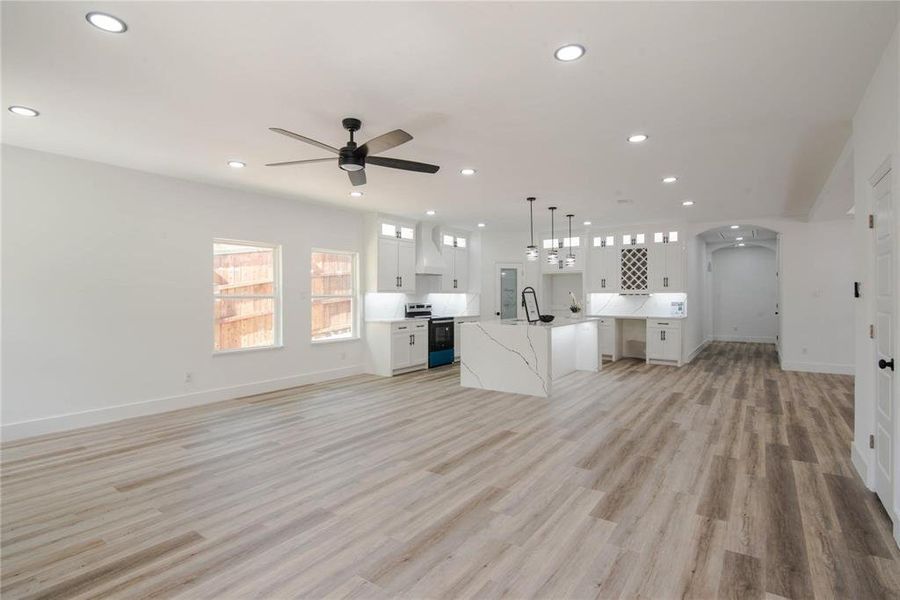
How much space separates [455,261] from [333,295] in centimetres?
298

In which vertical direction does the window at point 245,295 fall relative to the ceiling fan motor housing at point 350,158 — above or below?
below

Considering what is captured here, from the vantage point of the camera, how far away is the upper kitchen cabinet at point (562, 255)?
9.27 meters

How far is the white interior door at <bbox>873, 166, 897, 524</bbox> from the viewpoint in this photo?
98.6 inches

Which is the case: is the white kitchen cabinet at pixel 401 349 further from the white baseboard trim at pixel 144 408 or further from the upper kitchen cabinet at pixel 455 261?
the upper kitchen cabinet at pixel 455 261

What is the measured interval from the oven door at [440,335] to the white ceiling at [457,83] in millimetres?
3756

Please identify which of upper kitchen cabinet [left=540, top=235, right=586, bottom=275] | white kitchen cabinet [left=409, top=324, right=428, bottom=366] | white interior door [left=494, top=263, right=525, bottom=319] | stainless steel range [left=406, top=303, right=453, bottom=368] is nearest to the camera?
white kitchen cabinet [left=409, top=324, right=428, bottom=366]

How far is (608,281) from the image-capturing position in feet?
29.7

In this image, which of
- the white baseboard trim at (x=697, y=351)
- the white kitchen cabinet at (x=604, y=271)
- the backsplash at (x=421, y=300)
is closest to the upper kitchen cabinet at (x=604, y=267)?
the white kitchen cabinet at (x=604, y=271)

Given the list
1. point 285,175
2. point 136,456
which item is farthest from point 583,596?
point 285,175

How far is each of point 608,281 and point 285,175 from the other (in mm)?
6581

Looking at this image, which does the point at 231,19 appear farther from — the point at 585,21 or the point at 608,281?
the point at 608,281

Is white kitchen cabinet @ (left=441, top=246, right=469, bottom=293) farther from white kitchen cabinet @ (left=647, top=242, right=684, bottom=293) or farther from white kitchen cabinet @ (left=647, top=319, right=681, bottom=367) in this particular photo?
white kitchen cabinet @ (left=647, top=319, right=681, bottom=367)

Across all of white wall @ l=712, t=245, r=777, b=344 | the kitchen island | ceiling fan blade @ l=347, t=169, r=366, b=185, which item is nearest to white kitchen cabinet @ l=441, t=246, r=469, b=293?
the kitchen island

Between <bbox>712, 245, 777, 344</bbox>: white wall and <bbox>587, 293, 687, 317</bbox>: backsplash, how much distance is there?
4435 mm
